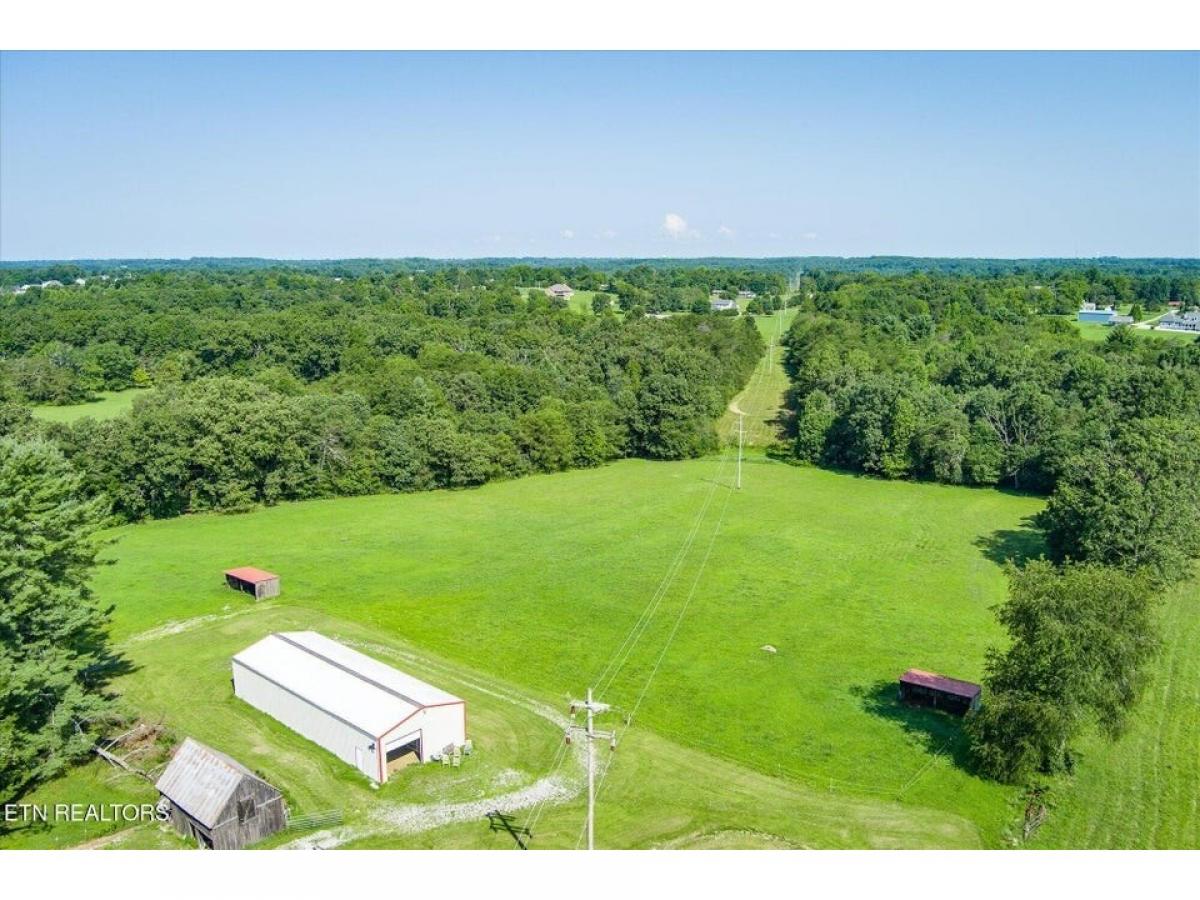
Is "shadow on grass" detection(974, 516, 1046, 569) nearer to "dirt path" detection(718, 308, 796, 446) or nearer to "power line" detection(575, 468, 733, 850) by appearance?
"power line" detection(575, 468, 733, 850)

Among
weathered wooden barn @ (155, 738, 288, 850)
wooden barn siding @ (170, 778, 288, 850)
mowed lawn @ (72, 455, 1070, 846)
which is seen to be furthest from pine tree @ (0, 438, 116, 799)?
wooden barn siding @ (170, 778, 288, 850)

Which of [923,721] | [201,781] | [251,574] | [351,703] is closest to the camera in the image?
[201,781]

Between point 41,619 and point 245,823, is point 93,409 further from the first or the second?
point 245,823

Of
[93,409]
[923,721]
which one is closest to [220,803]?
[923,721]

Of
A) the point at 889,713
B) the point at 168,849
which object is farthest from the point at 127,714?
the point at 889,713

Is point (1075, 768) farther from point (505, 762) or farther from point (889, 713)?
point (505, 762)
